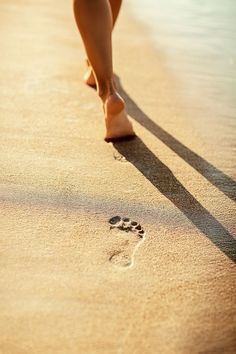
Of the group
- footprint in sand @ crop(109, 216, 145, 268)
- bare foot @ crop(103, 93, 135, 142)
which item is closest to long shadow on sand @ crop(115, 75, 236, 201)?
bare foot @ crop(103, 93, 135, 142)

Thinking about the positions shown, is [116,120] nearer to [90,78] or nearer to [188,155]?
[188,155]

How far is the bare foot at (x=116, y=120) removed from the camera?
1.42 metres

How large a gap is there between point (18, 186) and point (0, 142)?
24 centimetres

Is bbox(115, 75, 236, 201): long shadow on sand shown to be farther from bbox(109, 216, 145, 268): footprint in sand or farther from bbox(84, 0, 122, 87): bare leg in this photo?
bbox(109, 216, 145, 268): footprint in sand

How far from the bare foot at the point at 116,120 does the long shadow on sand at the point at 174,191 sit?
0.03 meters

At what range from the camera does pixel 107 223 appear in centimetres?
115

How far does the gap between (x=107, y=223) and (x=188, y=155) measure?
1.42 ft

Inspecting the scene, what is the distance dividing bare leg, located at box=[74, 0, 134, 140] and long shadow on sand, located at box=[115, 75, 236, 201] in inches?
5.3

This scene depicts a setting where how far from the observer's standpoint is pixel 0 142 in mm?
1421

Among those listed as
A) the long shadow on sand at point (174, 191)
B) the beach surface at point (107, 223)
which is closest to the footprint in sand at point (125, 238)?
the beach surface at point (107, 223)

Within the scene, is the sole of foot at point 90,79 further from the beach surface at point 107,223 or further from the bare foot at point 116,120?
the bare foot at point 116,120

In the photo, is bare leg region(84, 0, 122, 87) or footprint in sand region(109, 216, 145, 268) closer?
footprint in sand region(109, 216, 145, 268)

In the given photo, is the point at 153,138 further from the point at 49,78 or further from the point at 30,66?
the point at 30,66

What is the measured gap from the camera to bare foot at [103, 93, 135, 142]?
1416 mm
